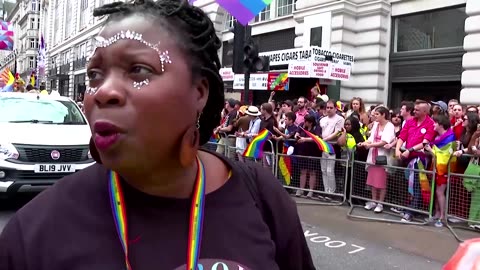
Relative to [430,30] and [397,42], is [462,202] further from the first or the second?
[397,42]

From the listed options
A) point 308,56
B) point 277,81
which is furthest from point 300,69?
point 277,81

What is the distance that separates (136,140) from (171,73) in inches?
7.2

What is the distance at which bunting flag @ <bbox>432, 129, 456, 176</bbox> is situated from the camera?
6680 millimetres

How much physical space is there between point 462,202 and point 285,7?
1542 cm

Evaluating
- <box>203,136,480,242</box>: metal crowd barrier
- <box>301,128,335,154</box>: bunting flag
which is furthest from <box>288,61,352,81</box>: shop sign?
<box>301,128,335,154</box>: bunting flag

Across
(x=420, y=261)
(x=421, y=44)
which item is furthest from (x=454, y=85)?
(x=420, y=261)

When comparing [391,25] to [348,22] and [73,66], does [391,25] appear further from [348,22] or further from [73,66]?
[73,66]

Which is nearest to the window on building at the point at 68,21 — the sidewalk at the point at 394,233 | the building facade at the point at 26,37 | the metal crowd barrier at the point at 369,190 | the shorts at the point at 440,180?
the building facade at the point at 26,37

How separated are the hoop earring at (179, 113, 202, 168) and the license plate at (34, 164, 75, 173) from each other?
18.7 feet

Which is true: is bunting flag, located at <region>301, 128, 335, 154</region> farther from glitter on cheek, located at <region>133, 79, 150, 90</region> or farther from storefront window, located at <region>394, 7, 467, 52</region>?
storefront window, located at <region>394, 7, 467, 52</region>

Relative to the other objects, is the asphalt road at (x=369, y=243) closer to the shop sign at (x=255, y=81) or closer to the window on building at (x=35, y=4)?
the shop sign at (x=255, y=81)

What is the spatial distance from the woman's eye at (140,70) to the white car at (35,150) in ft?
16.0

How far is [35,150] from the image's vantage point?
249 inches

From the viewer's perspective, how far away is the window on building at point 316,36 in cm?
1697
